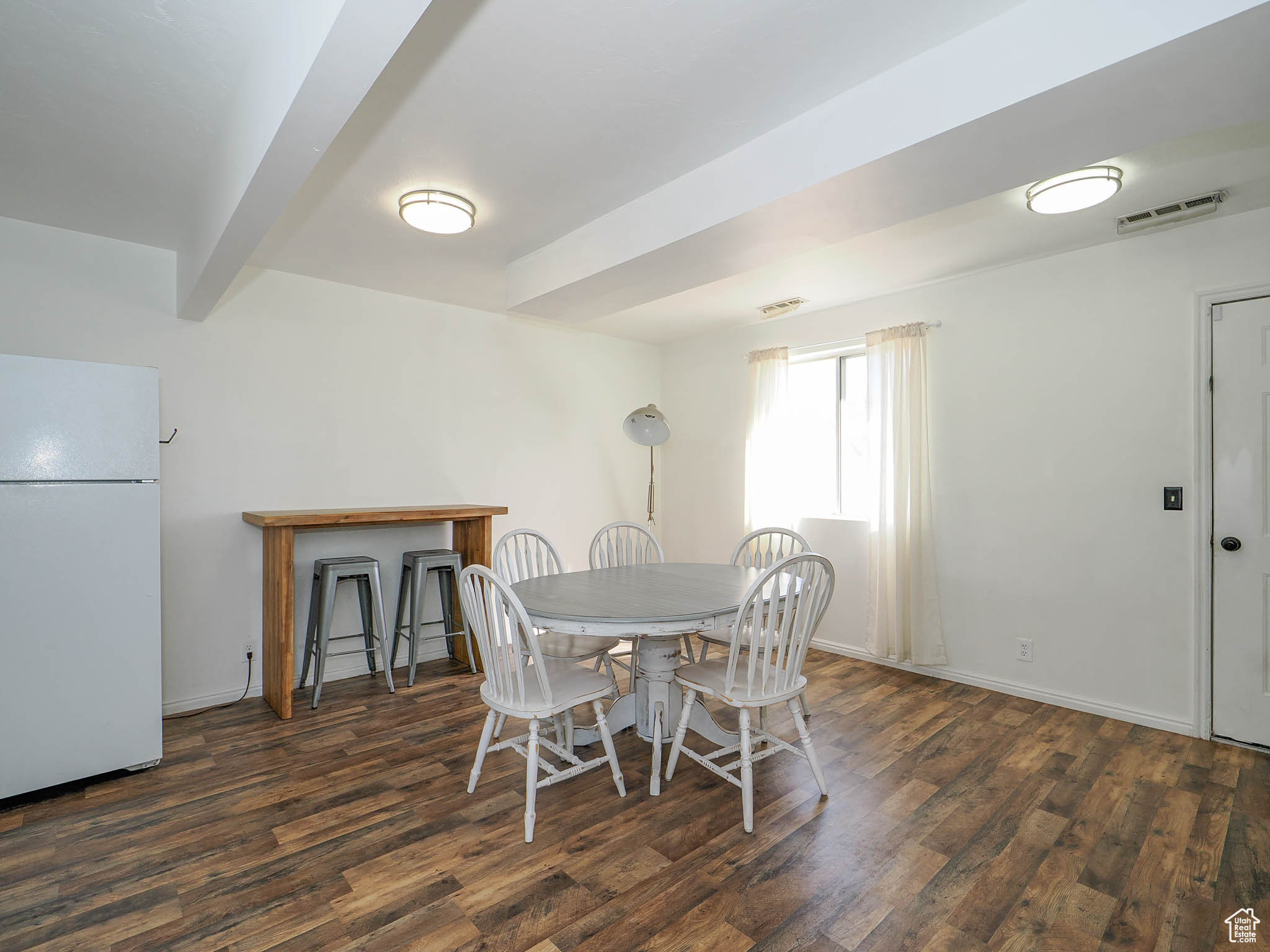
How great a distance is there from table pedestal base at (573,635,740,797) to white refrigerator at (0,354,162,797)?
73.2 inches

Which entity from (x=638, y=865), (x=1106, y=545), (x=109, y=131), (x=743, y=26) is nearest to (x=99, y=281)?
(x=109, y=131)

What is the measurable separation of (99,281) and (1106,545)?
5275mm

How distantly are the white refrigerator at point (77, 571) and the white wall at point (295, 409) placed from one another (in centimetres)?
79

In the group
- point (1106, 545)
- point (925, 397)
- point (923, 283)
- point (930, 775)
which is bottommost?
point (930, 775)

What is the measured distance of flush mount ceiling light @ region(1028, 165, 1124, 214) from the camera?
7.84 feet

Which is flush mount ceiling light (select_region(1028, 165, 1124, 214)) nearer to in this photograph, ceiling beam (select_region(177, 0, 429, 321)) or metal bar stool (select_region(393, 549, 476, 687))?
ceiling beam (select_region(177, 0, 429, 321))

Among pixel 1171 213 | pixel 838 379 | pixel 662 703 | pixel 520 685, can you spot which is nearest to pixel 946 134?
pixel 1171 213

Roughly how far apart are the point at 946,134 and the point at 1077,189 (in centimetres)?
114

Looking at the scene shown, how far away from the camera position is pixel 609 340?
17.4ft

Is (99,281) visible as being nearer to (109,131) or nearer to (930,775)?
(109,131)

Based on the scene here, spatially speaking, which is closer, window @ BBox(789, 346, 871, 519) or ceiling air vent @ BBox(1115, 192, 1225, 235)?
ceiling air vent @ BBox(1115, 192, 1225, 235)

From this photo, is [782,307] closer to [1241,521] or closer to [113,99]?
[1241,521]

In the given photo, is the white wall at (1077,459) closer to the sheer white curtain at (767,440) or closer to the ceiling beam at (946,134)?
the sheer white curtain at (767,440)

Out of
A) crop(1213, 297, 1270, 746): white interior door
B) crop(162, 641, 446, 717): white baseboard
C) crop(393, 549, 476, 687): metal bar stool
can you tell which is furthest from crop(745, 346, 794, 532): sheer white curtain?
crop(162, 641, 446, 717): white baseboard
